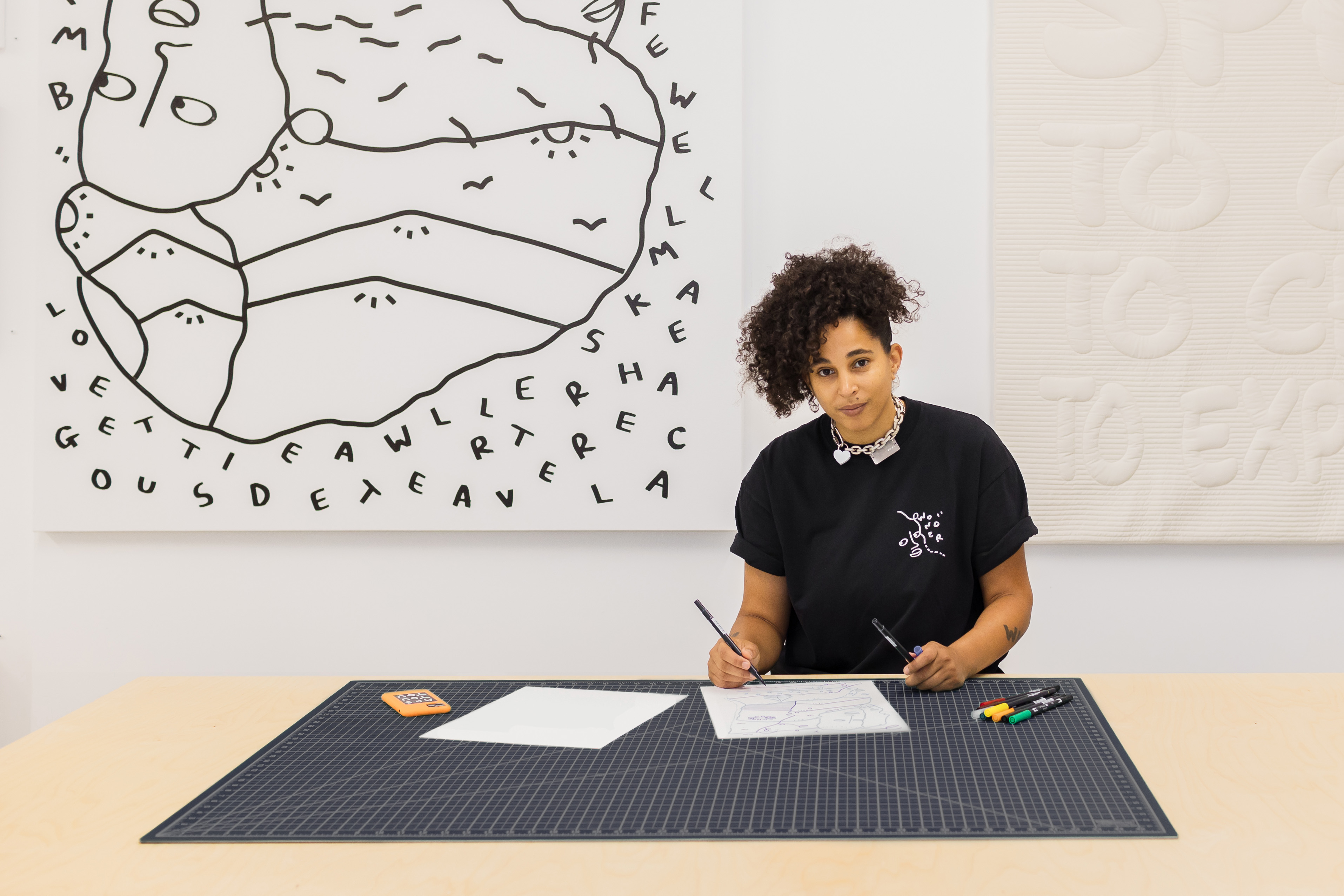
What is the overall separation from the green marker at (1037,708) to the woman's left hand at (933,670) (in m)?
0.12

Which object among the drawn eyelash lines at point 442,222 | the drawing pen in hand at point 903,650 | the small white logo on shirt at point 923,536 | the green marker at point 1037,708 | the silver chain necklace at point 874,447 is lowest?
the green marker at point 1037,708

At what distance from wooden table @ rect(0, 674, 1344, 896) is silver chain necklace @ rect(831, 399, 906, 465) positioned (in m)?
0.66

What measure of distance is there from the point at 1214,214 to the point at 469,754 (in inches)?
79.1

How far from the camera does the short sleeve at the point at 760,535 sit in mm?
1720

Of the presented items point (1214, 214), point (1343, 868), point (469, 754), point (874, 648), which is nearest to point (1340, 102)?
point (1214, 214)

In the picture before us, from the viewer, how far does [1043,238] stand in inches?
84.0

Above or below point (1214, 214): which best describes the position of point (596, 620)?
below

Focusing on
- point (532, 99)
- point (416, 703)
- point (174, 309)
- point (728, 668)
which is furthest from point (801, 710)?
point (174, 309)

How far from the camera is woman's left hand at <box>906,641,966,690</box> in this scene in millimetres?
1300

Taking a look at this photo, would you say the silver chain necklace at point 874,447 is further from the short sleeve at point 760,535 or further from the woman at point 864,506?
the short sleeve at point 760,535

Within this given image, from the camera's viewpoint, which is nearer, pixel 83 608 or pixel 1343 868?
pixel 1343 868

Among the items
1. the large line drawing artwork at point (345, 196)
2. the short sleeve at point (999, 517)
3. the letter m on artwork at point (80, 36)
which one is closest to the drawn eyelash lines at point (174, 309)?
the large line drawing artwork at point (345, 196)

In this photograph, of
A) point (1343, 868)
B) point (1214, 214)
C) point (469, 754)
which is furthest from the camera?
point (1214, 214)

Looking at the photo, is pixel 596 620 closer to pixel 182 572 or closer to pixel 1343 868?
pixel 182 572
